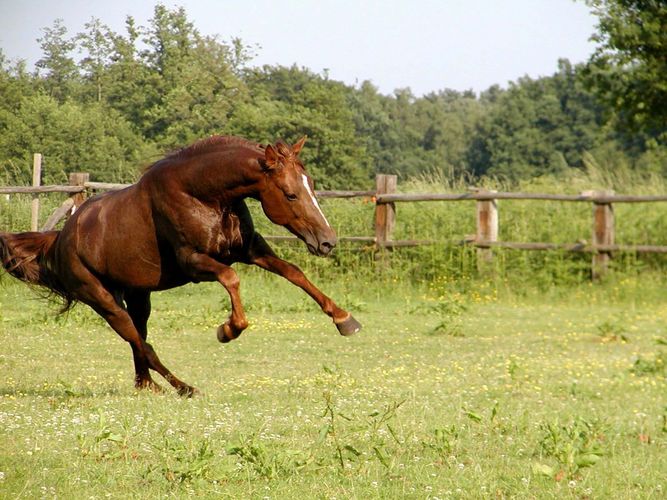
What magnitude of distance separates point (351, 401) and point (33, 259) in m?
3.16

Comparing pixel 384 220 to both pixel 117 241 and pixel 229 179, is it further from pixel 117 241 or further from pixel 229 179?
pixel 229 179

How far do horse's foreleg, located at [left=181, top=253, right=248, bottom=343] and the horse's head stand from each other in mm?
513

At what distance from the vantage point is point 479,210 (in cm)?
1961

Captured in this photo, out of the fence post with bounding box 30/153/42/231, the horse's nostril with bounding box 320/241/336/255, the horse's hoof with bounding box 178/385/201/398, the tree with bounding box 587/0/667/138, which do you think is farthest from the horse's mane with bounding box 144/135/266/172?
the tree with bounding box 587/0/667/138

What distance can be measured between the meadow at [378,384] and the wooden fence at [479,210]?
0.26 meters

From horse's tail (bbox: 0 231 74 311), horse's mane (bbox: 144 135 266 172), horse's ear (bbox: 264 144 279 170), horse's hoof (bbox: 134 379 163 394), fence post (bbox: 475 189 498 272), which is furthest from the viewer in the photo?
fence post (bbox: 475 189 498 272)

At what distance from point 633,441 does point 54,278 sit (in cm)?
495

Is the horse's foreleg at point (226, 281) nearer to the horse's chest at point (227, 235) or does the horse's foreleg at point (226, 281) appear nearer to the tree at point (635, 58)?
the horse's chest at point (227, 235)

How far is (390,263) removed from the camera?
65.1 ft

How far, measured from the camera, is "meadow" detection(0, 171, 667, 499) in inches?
220

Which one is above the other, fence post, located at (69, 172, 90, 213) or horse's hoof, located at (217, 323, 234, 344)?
fence post, located at (69, 172, 90, 213)

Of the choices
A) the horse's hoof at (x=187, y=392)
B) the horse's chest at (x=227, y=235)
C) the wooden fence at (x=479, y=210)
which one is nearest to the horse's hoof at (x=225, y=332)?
the horse's chest at (x=227, y=235)

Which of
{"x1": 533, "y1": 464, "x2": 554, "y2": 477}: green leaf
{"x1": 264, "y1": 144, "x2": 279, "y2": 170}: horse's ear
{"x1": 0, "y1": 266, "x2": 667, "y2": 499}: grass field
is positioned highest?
{"x1": 264, "y1": 144, "x2": 279, "y2": 170}: horse's ear

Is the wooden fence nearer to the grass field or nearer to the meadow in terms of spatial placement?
the meadow
